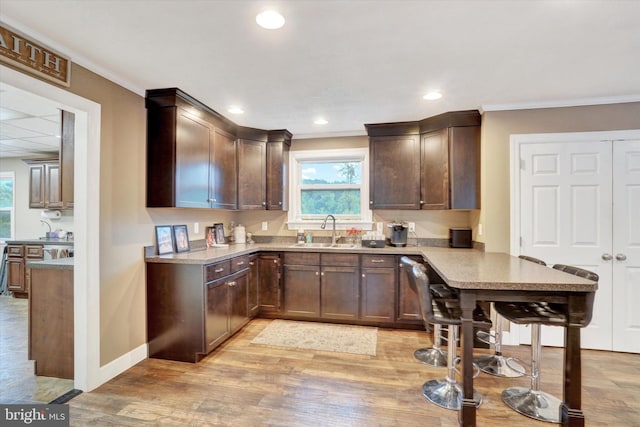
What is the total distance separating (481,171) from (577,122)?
0.99 meters

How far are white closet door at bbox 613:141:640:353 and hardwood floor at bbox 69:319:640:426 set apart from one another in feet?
0.83

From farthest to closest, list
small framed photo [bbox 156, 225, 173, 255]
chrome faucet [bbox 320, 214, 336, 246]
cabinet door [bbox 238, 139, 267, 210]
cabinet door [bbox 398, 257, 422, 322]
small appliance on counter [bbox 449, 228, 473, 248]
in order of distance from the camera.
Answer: chrome faucet [bbox 320, 214, 336, 246], cabinet door [bbox 238, 139, 267, 210], small appliance on counter [bbox 449, 228, 473, 248], cabinet door [bbox 398, 257, 422, 322], small framed photo [bbox 156, 225, 173, 255]

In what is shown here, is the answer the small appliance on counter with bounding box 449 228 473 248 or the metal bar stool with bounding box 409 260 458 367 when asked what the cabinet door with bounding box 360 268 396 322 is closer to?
the metal bar stool with bounding box 409 260 458 367

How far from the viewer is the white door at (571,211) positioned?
3.06 metres

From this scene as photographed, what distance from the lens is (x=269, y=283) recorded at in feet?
12.8

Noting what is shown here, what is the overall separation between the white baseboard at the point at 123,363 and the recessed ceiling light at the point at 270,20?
2.80 meters

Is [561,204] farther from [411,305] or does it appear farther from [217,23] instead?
[217,23]

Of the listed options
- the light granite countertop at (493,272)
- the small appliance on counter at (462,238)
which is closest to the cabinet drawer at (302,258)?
the light granite countertop at (493,272)

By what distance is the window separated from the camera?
18.4 feet

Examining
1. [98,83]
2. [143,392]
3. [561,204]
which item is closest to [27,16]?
[98,83]

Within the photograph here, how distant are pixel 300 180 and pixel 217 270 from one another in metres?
2.01

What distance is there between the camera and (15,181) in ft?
18.4

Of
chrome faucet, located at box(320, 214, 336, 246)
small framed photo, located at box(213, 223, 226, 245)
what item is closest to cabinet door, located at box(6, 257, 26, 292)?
small framed photo, located at box(213, 223, 226, 245)

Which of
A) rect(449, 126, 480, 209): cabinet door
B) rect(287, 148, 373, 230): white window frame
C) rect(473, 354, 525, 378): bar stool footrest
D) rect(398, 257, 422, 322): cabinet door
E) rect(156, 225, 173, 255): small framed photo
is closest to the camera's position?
rect(473, 354, 525, 378): bar stool footrest
